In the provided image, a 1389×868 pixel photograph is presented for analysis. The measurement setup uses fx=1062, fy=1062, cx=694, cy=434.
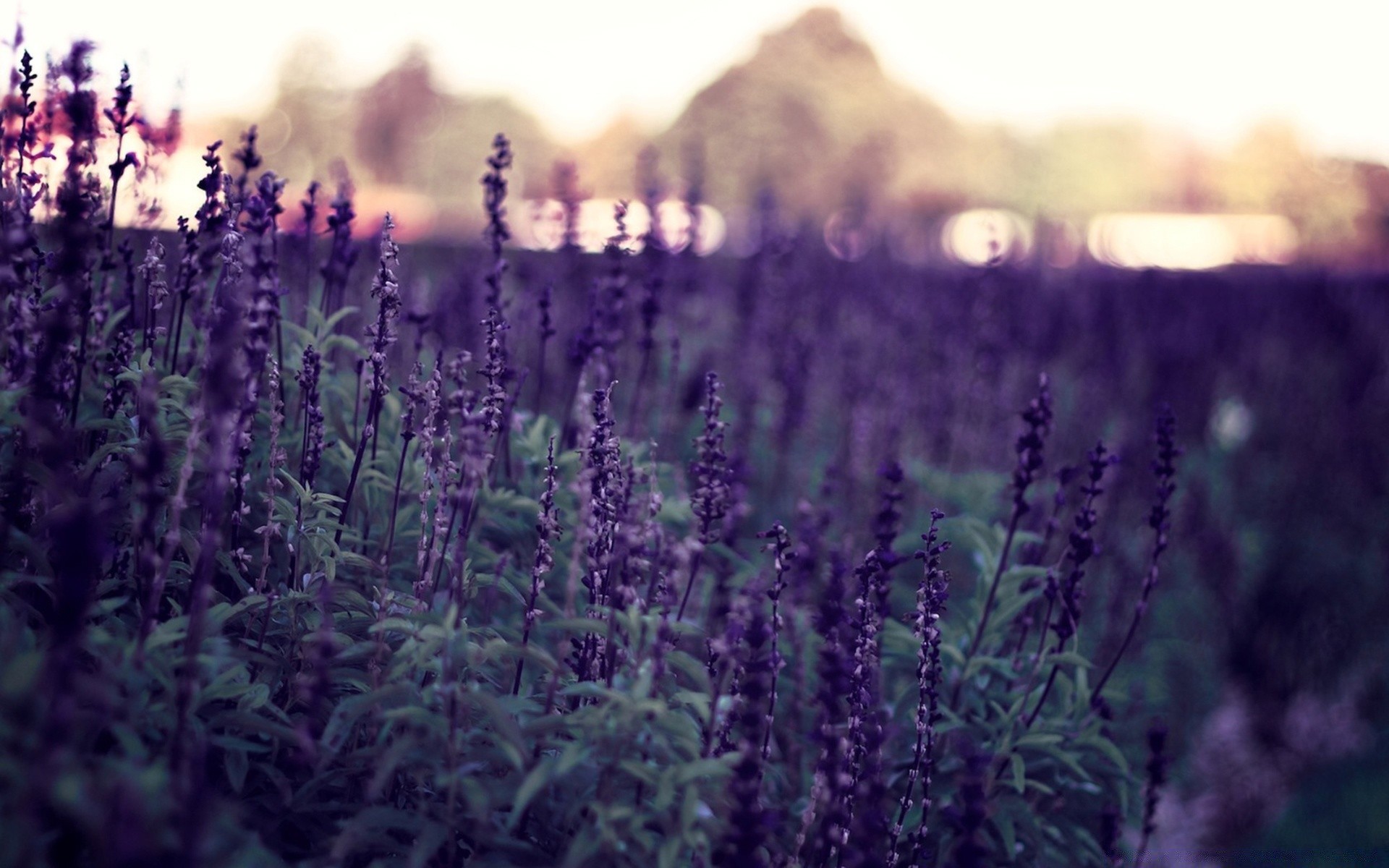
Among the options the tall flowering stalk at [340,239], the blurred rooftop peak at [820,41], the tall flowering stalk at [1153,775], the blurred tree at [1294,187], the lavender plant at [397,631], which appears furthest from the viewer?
the blurred rooftop peak at [820,41]

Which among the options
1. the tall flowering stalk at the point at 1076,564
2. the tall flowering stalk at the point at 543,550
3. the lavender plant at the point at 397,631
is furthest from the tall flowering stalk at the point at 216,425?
the tall flowering stalk at the point at 1076,564

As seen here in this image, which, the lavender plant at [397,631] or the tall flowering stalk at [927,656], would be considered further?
the tall flowering stalk at [927,656]

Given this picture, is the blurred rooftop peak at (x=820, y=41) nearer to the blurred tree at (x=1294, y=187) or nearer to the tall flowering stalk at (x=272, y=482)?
the blurred tree at (x=1294, y=187)

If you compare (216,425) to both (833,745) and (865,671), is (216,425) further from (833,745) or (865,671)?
(865,671)

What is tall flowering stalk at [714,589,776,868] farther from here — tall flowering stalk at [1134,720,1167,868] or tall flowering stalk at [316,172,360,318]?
tall flowering stalk at [316,172,360,318]

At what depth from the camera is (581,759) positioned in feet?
7.57

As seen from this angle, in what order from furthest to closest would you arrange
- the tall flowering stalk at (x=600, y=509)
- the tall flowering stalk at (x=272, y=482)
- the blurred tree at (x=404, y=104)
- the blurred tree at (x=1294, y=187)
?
the blurred tree at (x=404, y=104) < the blurred tree at (x=1294, y=187) < the tall flowering stalk at (x=600, y=509) < the tall flowering stalk at (x=272, y=482)

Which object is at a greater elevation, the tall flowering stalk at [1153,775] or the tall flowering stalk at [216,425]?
the tall flowering stalk at [216,425]

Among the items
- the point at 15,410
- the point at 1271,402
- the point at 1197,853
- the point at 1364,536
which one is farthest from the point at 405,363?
the point at 1271,402

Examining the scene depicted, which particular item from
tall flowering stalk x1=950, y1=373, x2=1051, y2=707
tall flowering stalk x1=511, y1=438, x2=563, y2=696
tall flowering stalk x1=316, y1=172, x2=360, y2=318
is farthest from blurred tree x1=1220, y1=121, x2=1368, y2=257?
tall flowering stalk x1=511, y1=438, x2=563, y2=696

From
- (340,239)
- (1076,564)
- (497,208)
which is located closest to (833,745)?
(1076,564)

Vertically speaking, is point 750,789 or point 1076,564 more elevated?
point 1076,564

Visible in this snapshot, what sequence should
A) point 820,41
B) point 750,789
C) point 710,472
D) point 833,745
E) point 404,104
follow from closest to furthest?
1. point 750,789
2. point 833,745
3. point 710,472
4. point 820,41
5. point 404,104

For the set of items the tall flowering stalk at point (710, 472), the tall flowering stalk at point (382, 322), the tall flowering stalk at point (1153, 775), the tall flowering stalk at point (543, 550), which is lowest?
the tall flowering stalk at point (1153, 775)
